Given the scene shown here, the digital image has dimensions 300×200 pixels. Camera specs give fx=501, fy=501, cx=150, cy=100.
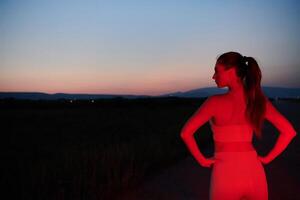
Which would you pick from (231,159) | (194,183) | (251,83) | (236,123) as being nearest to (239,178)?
(231,159)

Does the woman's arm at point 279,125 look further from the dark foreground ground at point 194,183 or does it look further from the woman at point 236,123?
the dark foreground ground at point 194,183

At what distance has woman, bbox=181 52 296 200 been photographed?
321 centimetres

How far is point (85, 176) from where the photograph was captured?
369 inches

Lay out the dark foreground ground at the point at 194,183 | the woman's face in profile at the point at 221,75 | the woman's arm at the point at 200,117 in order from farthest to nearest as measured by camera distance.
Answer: the dark foreground ground at the point at 194,183 → the woman's face in profile at the point at 221,75 → the woman's arm at the point at 200,117

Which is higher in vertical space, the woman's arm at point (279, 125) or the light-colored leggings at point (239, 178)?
the woman's arm at point (279, 125)

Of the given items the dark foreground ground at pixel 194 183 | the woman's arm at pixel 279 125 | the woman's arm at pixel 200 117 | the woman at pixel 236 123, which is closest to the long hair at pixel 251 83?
the woman at pixel 236 123

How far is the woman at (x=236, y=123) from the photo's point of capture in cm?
321

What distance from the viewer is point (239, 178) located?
3.22m

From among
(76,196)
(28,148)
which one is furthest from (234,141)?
(28,148)

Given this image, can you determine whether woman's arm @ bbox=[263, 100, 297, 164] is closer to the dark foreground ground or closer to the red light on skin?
the red light on skin

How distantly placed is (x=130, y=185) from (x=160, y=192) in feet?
2.62

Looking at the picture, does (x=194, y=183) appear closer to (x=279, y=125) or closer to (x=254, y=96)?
(x=279, y=125)

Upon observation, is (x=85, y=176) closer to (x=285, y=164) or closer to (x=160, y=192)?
(x=160, y=192)

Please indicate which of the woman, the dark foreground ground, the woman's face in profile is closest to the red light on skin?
the woman
